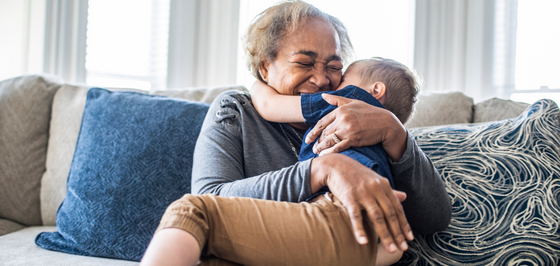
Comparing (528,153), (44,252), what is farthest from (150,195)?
(528,153)

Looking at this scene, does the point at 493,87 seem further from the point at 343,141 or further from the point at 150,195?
the point at 150,195

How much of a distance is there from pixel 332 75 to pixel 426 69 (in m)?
2.10

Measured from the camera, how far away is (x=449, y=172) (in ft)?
3.90

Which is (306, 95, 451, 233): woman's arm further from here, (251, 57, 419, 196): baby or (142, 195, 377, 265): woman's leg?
(142, 195, 377, 265): woman's leg

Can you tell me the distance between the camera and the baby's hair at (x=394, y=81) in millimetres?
1186

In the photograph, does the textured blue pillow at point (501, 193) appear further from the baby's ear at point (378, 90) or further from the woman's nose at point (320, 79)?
the woman's nose at point (320, 79)

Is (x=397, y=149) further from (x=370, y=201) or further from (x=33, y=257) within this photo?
(x=33, y=257)

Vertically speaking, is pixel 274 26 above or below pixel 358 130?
above

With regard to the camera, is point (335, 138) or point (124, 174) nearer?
point (335, 138)

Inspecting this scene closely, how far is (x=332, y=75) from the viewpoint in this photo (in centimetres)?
128

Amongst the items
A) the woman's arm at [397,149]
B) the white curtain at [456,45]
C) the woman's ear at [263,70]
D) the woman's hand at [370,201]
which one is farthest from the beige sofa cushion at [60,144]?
the white curtain at [456,45]

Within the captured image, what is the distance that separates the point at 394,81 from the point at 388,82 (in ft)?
0.07

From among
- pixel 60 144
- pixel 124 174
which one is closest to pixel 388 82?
pixel 124 174

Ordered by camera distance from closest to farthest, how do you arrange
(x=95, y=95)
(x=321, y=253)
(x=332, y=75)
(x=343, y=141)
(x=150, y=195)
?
(x=321, y=253)
(x=343, y=141)
(x=332, y=75)
(x=150, y=195)
(x=95, y=95)
